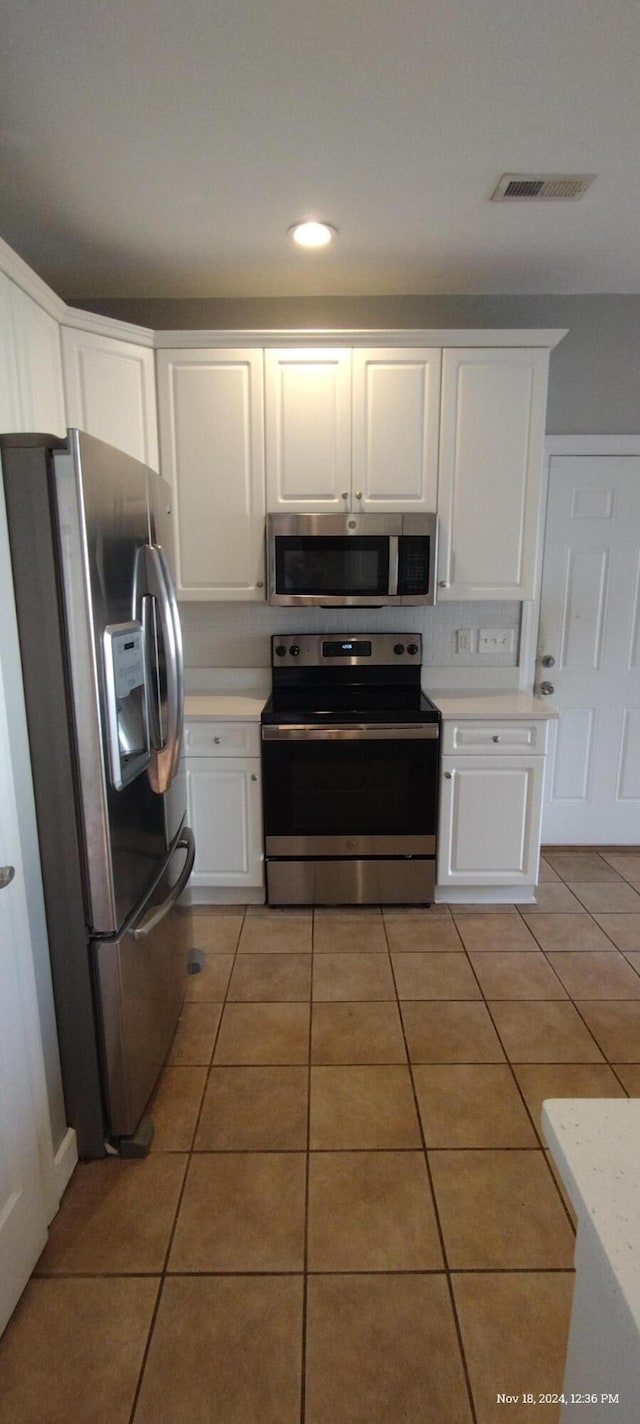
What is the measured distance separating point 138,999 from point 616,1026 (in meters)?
1.49

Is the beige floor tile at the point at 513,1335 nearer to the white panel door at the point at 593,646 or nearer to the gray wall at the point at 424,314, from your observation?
the white panel door at the point at 593,646

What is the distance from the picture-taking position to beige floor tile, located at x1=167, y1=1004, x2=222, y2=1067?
2014 millimetres

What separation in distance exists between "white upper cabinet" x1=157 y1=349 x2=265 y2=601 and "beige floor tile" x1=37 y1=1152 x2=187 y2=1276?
1.97m

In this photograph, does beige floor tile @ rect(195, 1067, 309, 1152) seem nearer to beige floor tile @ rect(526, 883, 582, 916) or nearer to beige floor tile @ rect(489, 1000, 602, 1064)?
beige floor tile @ rect(489, 1000, 602, 1064)

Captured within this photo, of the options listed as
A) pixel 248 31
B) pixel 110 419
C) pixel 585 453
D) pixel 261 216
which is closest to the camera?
pixel 248 31

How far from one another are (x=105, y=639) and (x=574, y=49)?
5.29 feet

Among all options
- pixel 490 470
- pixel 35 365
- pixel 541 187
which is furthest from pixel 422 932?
pixel 541 187

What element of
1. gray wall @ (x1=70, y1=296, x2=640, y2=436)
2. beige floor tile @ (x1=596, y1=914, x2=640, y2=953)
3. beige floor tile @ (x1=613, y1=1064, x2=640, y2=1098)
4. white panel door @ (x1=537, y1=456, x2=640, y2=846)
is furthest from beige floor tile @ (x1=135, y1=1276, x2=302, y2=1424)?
gray wall @ (x1=70, y1=296, x2=640, y2=436)

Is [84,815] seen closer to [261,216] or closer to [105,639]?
[105,639]

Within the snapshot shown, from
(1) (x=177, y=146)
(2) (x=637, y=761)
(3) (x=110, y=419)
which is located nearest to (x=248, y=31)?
(1) (x=177, y=146)

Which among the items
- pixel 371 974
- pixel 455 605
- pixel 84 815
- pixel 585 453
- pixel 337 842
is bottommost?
pixel 371 974

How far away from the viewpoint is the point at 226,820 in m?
2.79

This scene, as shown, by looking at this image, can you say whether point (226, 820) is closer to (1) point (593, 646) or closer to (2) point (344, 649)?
(2) point (344, 649)

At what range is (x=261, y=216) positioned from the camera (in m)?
2.16
